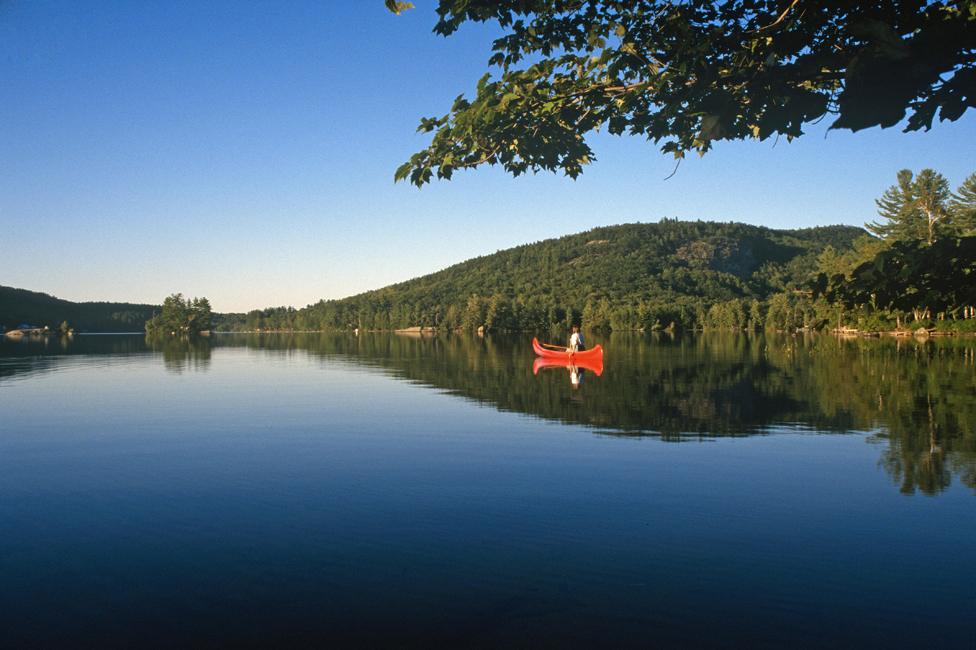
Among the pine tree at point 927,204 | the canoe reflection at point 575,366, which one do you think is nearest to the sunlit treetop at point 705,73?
the canoe reflection at point 575,366

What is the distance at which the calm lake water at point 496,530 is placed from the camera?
243 inches

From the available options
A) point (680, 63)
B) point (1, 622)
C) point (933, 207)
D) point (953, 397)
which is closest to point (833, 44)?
point (680, 63)

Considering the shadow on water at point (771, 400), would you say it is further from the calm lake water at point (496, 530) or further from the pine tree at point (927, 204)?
the pine tree at point (927, 204)

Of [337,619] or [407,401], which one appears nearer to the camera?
[337,619]

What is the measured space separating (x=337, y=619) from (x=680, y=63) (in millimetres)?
6053

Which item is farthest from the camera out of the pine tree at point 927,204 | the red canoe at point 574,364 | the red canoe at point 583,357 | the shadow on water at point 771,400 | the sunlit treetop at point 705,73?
the pine tree at point 927,204

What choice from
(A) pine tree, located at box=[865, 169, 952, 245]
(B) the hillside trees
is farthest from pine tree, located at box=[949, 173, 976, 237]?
(B) the hillside trees

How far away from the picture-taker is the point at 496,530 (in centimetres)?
895

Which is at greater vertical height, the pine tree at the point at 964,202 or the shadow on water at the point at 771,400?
the pine tree at the point at 964,202

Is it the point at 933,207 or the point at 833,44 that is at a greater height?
the point at 933,207

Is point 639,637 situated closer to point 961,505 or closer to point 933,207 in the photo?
point 961,505

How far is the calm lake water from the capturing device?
6184 mm

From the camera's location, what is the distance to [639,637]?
19.2 ft

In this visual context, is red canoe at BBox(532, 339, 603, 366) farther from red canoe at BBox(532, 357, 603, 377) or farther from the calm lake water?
the calm lake water
